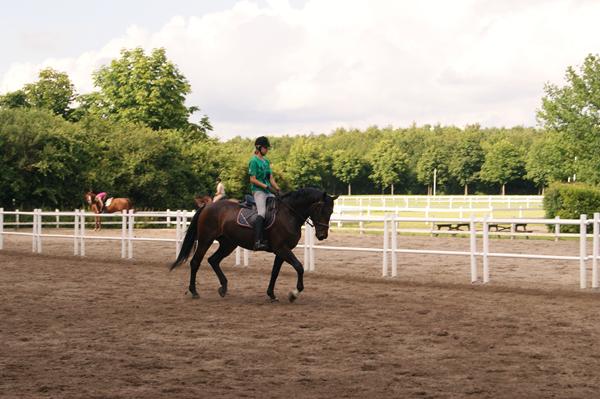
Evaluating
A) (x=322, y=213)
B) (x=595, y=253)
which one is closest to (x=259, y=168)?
(x=322, y=213)

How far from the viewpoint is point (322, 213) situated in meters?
12.8

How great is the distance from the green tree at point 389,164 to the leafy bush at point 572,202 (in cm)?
8683

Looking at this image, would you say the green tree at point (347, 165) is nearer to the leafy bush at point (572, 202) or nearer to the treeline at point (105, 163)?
the treeline at point (105, 163)

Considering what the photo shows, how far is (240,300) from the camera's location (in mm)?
13164

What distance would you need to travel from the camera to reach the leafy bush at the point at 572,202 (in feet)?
110

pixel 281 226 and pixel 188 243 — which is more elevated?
pixel 281 226

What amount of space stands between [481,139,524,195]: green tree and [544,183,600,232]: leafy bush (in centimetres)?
7759

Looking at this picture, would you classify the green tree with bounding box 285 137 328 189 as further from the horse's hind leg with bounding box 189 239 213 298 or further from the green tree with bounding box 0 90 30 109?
the horse's hind leg with bounding box 189 239 213 298

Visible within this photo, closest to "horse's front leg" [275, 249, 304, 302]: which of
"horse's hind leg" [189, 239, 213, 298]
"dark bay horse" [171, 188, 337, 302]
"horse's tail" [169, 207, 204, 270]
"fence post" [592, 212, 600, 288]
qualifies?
"dark bay horse" [171, 188, 337, 302]

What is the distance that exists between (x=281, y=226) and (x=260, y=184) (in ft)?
2.38

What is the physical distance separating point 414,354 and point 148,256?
1589 centimetres

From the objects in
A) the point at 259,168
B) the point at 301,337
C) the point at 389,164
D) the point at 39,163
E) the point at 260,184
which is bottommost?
the point at 301,337

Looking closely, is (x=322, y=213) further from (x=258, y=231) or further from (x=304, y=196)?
(x=258, y=231)

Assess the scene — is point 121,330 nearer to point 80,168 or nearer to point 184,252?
point 184,252
